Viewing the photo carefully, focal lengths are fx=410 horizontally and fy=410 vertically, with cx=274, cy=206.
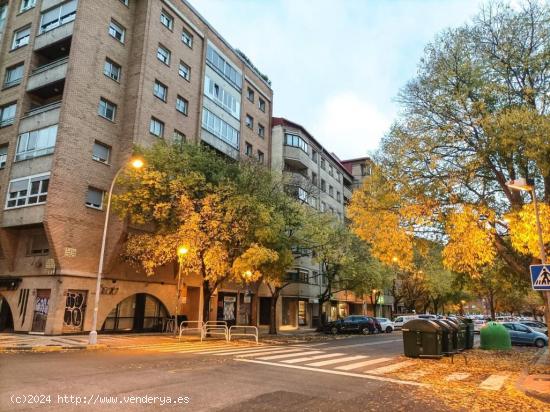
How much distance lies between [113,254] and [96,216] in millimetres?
2554

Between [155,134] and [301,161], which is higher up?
[301,161]

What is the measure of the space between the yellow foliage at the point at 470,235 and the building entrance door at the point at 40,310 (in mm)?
20565

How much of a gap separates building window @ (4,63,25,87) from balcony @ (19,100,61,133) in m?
3.49

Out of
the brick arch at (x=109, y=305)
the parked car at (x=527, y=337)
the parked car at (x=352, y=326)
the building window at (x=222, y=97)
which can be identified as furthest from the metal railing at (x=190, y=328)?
the parked car at (x=527, y=337)

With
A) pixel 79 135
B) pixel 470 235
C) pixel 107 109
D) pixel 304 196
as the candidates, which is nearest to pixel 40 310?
pixel 79 135

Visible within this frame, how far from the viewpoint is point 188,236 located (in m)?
21.2

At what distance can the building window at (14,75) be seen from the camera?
2823 cm

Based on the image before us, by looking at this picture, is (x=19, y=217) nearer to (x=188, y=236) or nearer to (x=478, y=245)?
(x=188, y=236)

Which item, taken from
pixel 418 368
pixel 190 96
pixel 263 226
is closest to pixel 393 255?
pixel 418 368

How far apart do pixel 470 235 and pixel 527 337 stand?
1874 cm

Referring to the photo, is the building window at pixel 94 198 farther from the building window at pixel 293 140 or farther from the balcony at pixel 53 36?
the building window at pixel 293 140

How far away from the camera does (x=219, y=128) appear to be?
1421 inches

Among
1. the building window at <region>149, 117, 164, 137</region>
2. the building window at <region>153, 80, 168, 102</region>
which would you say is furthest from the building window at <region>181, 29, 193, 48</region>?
the building window at <region>149, 117, 164, 137</region>

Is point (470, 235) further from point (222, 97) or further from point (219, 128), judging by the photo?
point (222, 97)
